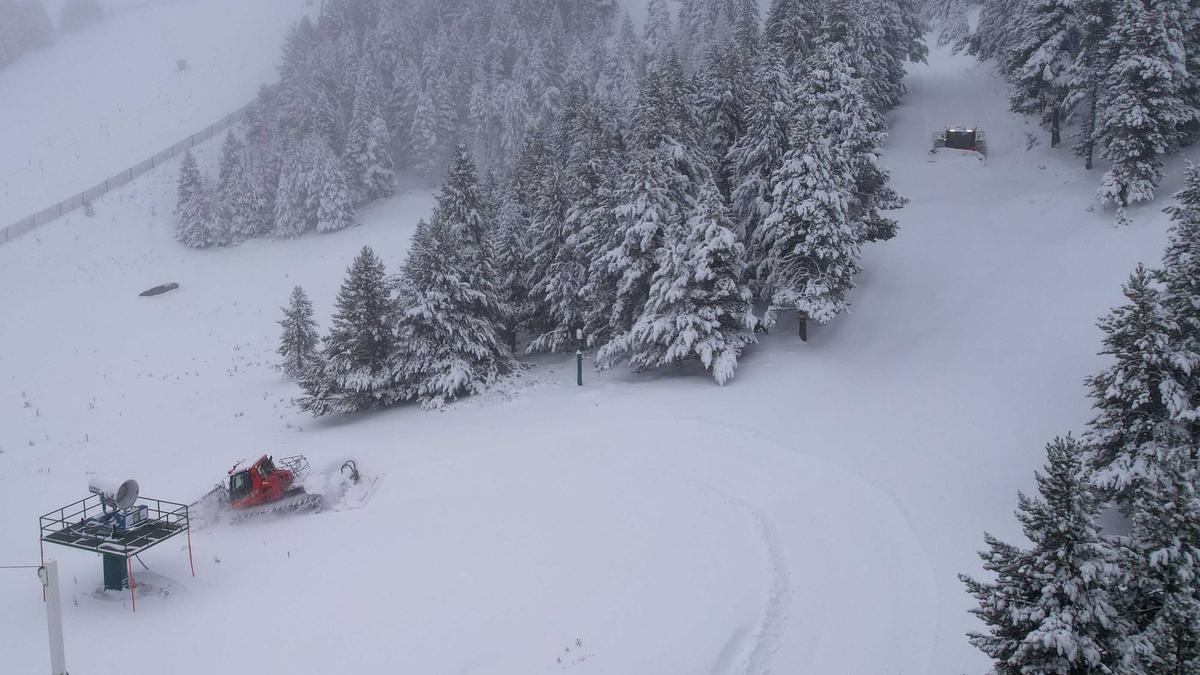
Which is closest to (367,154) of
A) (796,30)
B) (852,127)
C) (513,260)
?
(513,260)

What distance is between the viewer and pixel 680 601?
1379cm

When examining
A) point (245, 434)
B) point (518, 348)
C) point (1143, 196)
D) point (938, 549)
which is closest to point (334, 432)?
point (245, 434)

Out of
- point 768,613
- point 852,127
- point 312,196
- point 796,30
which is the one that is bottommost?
point 768,613

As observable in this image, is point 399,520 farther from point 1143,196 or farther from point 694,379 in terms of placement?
point 1143,196

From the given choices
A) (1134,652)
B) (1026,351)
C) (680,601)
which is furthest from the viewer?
(1026,351)

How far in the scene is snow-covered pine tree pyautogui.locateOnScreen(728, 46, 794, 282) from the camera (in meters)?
29.5

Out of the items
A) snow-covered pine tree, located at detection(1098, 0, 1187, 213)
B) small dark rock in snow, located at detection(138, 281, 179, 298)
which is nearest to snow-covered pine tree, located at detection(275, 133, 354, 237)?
small dark rock in snow, located at detection(138, 281, 179, 298)

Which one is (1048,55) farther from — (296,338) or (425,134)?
(425,134)

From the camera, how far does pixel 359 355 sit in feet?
90.5

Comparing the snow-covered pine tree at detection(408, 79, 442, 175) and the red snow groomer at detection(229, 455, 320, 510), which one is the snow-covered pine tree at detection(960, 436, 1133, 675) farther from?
the snow-covered pine tree at detection(408, 79, 442, 175)

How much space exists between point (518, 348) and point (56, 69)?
342ft

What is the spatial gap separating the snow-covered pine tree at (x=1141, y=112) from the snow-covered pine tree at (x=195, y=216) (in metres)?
60.9

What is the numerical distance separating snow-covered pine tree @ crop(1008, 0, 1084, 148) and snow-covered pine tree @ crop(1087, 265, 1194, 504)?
25.0m

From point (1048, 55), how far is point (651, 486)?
31746 millimetres
